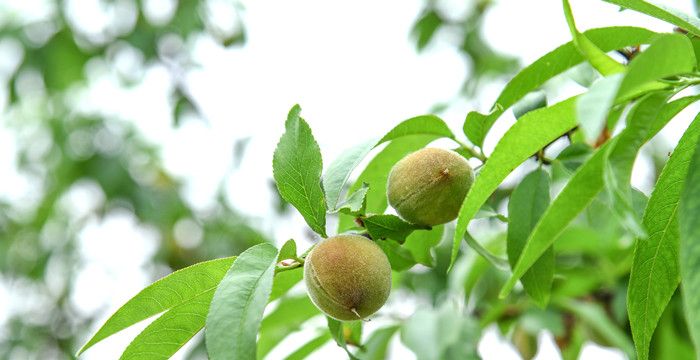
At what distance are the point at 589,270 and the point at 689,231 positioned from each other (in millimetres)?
1273

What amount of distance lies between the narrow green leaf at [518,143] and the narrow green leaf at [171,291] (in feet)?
0.80

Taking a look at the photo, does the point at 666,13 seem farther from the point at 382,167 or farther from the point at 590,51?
the point at 382,167

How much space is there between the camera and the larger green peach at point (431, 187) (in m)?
0.87

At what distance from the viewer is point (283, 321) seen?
1.40 m

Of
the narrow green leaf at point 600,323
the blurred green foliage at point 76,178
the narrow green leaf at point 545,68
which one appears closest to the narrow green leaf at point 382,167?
the narrow green leaf at point 545,68

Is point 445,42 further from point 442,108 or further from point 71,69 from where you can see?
point 71,69

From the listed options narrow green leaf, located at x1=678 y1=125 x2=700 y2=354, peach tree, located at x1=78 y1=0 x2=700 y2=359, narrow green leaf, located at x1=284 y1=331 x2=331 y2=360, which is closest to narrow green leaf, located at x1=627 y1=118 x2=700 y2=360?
peach tree, located at x1=78 y1=0 x2=700 y2=359

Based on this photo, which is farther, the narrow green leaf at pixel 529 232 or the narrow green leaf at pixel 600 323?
the narrow green leaf at pixel 600 323

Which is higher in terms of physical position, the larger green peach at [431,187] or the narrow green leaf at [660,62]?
the narrow green leaf at [660,62]

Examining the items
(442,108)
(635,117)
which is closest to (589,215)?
(635,117)

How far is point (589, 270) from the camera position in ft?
6.13

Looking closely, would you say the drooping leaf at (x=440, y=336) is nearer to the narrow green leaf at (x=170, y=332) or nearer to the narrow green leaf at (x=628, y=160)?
the narrow green leaf at (x=170, y=332)

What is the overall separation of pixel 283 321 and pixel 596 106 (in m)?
0.95

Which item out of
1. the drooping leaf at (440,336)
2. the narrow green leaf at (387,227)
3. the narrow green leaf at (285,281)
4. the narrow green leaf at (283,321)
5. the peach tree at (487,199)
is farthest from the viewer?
the narrow green leaf at (283,321)
